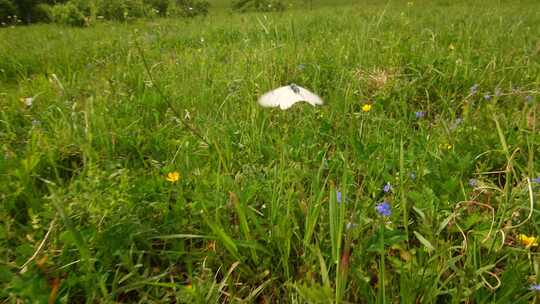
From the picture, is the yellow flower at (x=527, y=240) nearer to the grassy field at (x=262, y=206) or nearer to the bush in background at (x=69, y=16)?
the grassy field at (x=262, y=206)

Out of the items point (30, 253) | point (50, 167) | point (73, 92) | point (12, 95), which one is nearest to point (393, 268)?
point (30, 253)

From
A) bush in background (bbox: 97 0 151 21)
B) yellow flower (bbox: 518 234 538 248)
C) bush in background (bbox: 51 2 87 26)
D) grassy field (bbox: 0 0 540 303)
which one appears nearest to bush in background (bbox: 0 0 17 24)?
bush in background (bbox: 51 2 87 26)

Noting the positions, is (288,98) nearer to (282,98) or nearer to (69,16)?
(282,98)

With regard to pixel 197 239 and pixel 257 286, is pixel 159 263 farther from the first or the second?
pixel 257 286

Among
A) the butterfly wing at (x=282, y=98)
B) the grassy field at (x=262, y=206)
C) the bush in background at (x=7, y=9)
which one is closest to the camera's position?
the grassy field at (x=262, y=206)

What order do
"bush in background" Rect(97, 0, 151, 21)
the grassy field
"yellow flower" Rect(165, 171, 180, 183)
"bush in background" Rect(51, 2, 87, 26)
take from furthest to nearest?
"bush in background" Rect(51, 2, 87, 26), "bush in background" Rect(97, 0, 151, 21), "yellow flower" Rect(165, 171, 180, 183), the grassy field

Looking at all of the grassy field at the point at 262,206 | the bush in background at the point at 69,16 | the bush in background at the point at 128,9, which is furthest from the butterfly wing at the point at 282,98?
the bush in background at the point at 69,16

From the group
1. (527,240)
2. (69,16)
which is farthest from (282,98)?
(69,16)

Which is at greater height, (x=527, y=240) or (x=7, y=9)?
(x=7, y=9)

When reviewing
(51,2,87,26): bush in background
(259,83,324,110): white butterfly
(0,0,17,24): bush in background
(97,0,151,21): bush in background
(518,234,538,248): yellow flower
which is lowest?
(518,234,538,248): yellow flower

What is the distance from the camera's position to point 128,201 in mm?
1128

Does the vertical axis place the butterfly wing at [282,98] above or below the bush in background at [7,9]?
below

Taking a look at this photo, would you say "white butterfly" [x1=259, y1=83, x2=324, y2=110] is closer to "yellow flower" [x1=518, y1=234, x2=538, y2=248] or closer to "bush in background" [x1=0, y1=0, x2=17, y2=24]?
"yellow flower" [x1=518, y1=234, x2=538, y2=248]

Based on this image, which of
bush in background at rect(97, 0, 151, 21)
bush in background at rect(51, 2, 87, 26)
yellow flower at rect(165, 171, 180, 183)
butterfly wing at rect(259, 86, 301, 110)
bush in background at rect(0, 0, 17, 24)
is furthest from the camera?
bush in background at rect(0, 0, 17, 24)
